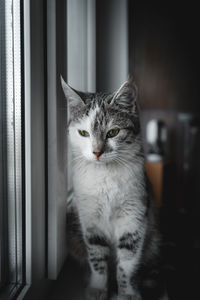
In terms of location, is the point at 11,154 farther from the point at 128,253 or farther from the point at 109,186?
the point at 128,253

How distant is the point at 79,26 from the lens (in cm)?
75

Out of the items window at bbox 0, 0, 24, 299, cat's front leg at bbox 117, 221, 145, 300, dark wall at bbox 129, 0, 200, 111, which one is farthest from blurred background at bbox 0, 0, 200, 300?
dark wall at bbox 129, 0, 200, 111

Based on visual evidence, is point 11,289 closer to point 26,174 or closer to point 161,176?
point 26,174

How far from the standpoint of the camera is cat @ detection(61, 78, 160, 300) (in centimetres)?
65

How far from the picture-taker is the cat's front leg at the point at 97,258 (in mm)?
730

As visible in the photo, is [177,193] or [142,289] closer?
[142,289]

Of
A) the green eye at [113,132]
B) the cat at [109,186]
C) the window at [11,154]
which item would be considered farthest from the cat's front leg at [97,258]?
the green eye at [113,132]

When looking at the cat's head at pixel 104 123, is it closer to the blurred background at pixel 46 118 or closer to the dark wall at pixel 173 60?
the blurred background at pixel 46 118

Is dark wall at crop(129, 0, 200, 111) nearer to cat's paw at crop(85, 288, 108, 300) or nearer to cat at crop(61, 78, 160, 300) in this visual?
cat at crop(61, 78, 160, 300)

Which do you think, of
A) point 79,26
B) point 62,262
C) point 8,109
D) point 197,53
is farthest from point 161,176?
point 8,109

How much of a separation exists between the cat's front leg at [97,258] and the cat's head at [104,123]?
10.9 inches

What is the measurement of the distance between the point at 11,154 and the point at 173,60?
6.75 feet

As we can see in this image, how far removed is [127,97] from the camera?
0.63 meters

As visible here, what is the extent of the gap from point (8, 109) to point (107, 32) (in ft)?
1.32
